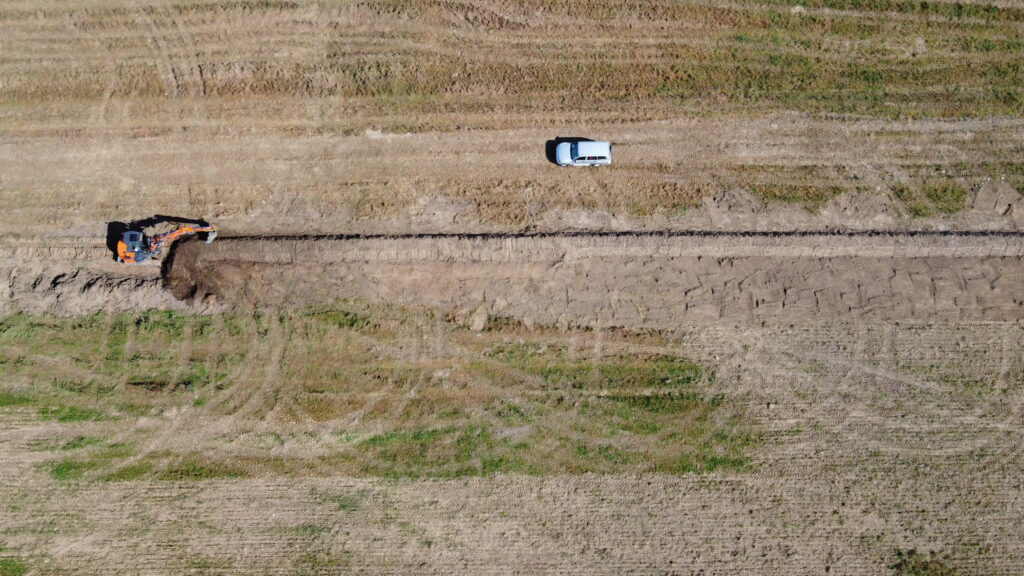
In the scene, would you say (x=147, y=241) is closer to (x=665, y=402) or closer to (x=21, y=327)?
(x=21, y=327)

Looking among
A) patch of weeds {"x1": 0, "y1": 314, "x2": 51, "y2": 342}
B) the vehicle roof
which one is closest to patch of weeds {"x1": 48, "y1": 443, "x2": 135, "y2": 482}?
patch of weeds {"x1": 0, "y1": 314, "x2": 51, "y2": 342}

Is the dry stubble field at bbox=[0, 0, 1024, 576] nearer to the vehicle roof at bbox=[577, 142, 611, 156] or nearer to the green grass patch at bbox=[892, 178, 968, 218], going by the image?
the green grass patch at bbox=[892, 178, 968, 218]

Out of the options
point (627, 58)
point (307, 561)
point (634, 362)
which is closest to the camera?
point (307, 561)

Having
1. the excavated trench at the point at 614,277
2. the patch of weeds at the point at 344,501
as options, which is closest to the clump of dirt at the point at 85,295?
the excavated trench at the point at 614,277

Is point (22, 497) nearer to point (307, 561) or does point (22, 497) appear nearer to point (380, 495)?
point (307, 561)

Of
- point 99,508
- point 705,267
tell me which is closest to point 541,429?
point 705,267

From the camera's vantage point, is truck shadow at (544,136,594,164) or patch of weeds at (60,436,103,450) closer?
patch of weeds at (60,436,103,450)

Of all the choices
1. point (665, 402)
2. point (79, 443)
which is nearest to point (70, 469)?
point (79, 443)
